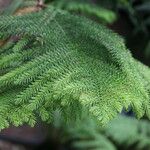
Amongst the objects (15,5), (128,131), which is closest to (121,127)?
(128,131)

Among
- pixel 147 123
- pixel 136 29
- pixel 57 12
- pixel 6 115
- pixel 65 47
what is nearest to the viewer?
pixel 6 115

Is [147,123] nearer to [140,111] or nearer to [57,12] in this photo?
[57,12]

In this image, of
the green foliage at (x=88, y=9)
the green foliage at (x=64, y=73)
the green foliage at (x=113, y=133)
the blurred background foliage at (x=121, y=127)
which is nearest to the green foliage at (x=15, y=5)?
the green foliage at (x=64, y=73)

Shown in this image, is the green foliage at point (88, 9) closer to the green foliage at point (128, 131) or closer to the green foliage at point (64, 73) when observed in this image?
the green foliage at point (64, 73)

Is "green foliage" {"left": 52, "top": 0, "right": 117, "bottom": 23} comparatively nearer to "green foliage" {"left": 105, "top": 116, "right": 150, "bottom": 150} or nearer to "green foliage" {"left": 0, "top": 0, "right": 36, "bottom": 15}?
"green foliage" {"left": 0, "top": 0, "right": 36, "bottom": 15}

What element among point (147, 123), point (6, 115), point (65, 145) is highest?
point (6, 115)

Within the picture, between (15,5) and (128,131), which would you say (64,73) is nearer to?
(15,5)

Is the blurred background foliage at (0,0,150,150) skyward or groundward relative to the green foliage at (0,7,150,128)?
groundward

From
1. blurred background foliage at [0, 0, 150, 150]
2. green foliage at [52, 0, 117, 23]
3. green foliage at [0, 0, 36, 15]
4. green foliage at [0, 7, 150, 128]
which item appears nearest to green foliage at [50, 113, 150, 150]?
blurred background foliage at [0, 0, 150, 150]

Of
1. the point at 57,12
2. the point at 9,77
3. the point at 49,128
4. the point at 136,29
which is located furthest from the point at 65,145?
the point at 9,77
